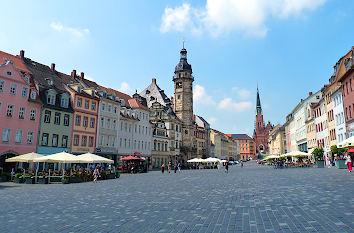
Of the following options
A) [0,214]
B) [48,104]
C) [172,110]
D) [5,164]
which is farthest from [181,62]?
[0,214]

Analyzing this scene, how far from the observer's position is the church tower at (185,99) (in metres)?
80.0

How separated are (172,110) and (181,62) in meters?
16.8

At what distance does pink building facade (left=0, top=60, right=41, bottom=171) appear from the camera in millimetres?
31522

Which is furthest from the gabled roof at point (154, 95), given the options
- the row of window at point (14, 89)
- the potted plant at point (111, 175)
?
the potted plant at point (111, 175)

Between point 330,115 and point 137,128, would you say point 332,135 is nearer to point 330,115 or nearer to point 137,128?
point 330,115

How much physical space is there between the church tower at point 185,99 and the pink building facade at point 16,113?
48.8 meters

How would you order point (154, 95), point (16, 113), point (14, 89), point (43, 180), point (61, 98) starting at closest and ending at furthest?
point (43, 180) < point (16, 113) < point (14, 89) < point (61, 98) < point (154, 95)

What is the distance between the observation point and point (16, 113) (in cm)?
3281

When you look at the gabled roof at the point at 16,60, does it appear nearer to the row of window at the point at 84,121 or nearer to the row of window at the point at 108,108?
the row of window at the point at 84,121

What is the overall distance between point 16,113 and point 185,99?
54.1 meters

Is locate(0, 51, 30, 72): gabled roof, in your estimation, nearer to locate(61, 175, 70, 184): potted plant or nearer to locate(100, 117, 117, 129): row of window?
locate(100, 117, 117, 129): row of window

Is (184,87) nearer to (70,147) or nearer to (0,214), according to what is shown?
(70,147)

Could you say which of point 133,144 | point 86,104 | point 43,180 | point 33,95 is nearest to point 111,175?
point 43,180

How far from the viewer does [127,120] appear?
51500 mm
